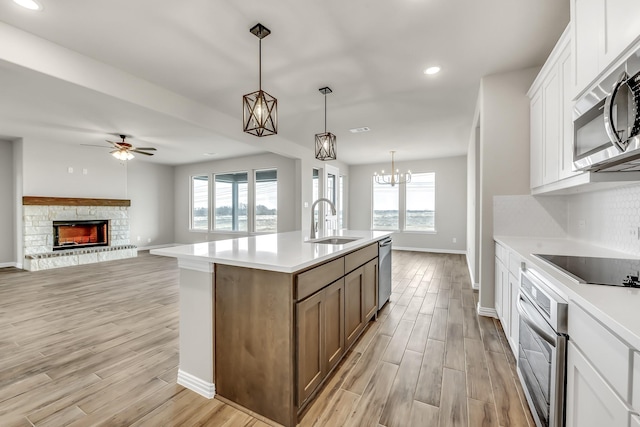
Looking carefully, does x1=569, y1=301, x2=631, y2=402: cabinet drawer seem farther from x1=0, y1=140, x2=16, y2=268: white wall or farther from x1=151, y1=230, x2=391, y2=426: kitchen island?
x1=0, y1=140, x2=16, y2=268: white wall

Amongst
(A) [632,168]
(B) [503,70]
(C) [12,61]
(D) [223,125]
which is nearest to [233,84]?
(D) [223,125]

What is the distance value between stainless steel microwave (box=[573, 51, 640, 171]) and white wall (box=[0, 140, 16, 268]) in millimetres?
8821

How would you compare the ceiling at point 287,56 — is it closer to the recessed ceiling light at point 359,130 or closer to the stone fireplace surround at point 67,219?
the recessed ceiling light at point 359,130

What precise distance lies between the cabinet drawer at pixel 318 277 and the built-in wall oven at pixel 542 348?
1150mm

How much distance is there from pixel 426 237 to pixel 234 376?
6989mm

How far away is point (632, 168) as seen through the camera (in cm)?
146

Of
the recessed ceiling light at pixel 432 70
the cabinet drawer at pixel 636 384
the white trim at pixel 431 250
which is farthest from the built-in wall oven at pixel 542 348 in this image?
the white trim at pixel 431 250

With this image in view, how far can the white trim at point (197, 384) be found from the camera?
1779 mm

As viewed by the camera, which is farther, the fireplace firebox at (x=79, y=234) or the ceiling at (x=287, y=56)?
the fireplace firebox at (x=79, y=234)

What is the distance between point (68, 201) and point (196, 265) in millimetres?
6318

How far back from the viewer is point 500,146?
9.82 ft

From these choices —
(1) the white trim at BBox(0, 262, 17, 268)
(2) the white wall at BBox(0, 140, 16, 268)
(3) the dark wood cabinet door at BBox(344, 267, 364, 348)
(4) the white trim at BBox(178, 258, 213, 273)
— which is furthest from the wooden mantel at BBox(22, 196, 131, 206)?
(3) the dark wood cabinet door at BBox(344, 267, 364, 348)

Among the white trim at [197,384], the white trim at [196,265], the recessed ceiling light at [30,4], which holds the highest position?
the recessed ceiling light at [30,4]

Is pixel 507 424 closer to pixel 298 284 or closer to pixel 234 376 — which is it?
pixel 298 284
